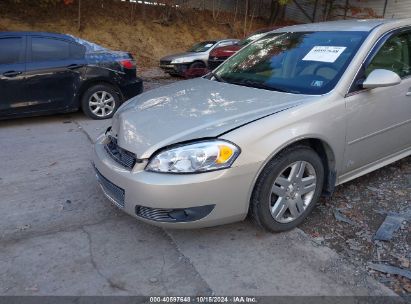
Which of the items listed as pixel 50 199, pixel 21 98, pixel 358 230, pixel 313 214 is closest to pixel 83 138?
pixel 21 98

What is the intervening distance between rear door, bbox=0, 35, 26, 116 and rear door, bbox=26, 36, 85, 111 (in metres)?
0.11

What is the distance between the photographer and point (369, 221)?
3.29 meters

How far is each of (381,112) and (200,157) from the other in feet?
6.08

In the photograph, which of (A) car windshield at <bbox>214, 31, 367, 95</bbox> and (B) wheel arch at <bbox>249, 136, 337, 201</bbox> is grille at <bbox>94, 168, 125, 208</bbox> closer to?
(B) wheel arch at <bbox>249, 136, 337, 201</bbox>

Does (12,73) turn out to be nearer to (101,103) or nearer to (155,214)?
(101,103)

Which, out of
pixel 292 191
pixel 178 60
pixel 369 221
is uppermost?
pixel 178 60

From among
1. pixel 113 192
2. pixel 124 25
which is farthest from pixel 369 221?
pixel 124 25

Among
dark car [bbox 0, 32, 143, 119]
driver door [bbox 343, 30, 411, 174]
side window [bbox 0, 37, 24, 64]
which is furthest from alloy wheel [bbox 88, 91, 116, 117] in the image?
driver door [bbox 343, 30, 411, 174]

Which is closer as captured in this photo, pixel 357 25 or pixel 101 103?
pixel 357 25

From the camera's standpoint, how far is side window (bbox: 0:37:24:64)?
5.96 metres

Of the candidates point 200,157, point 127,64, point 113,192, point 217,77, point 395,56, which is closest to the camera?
point 200,157

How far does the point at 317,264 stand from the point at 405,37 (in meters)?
2.49

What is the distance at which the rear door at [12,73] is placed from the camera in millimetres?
5879

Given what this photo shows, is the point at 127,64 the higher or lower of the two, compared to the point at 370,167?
higher
